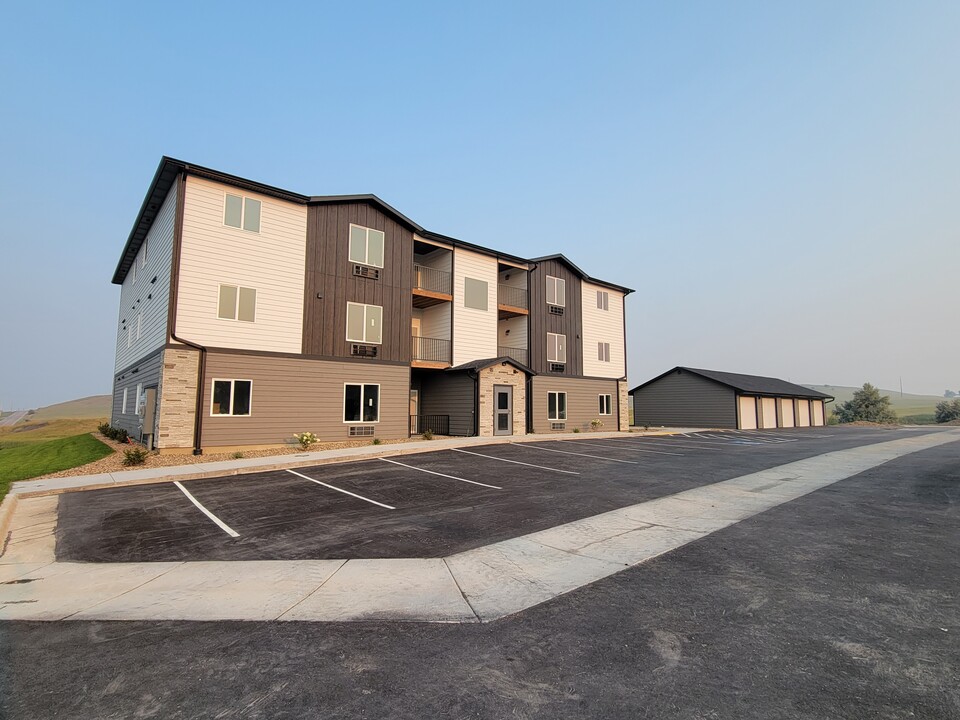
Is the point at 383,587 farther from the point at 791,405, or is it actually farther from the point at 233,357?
the point at 791,405

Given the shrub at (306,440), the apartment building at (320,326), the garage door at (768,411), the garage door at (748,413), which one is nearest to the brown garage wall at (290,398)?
the apartment building at (320,326)

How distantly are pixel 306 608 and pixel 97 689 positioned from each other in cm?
152

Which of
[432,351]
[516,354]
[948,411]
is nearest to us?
[432,351]

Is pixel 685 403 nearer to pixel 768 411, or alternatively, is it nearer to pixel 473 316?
pixel 768 411

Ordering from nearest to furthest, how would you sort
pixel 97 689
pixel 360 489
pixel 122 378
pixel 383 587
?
pixel 97 689, pixel 383 587, pixel 360 489, pixel 122 378

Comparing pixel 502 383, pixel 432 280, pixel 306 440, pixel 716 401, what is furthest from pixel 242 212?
pixel 716 401

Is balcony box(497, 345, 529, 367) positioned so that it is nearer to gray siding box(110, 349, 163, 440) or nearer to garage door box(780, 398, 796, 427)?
gray siding box(110, 349, 163, 440)

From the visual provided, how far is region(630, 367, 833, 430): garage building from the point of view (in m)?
35.8

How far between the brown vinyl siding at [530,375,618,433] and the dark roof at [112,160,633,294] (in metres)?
7.37

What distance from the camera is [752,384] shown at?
132 ft

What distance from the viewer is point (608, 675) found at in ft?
10.1

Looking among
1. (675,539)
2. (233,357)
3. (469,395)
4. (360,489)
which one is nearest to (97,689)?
(675,539)

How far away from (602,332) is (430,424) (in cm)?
1334

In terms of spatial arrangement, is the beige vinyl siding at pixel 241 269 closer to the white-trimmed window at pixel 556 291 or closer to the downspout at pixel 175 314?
the downspout at pixel 175 314
